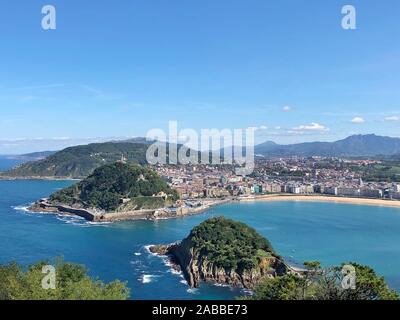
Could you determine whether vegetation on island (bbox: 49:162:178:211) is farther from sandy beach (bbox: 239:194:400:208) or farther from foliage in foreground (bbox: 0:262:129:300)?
foliage in foreground (bbox: 0:262:129:300)

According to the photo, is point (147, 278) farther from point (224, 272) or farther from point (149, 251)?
point (149, 251)

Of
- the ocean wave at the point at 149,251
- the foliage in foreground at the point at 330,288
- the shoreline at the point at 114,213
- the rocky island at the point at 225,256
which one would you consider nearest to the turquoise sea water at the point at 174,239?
the ocean wave at the point at 149,251

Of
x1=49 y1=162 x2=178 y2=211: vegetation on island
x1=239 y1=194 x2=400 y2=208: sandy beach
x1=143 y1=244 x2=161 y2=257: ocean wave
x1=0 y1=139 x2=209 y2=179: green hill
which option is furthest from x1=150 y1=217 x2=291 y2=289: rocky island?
x1=0 y1=139 x2=209 y2=179: green hill

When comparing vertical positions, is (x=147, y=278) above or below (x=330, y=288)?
below

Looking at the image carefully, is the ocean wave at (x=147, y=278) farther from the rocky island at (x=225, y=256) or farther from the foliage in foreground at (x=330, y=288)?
the foliage in foreground at (x=330, y=288)

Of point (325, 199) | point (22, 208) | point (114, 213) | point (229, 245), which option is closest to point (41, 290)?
point (229, 245)
